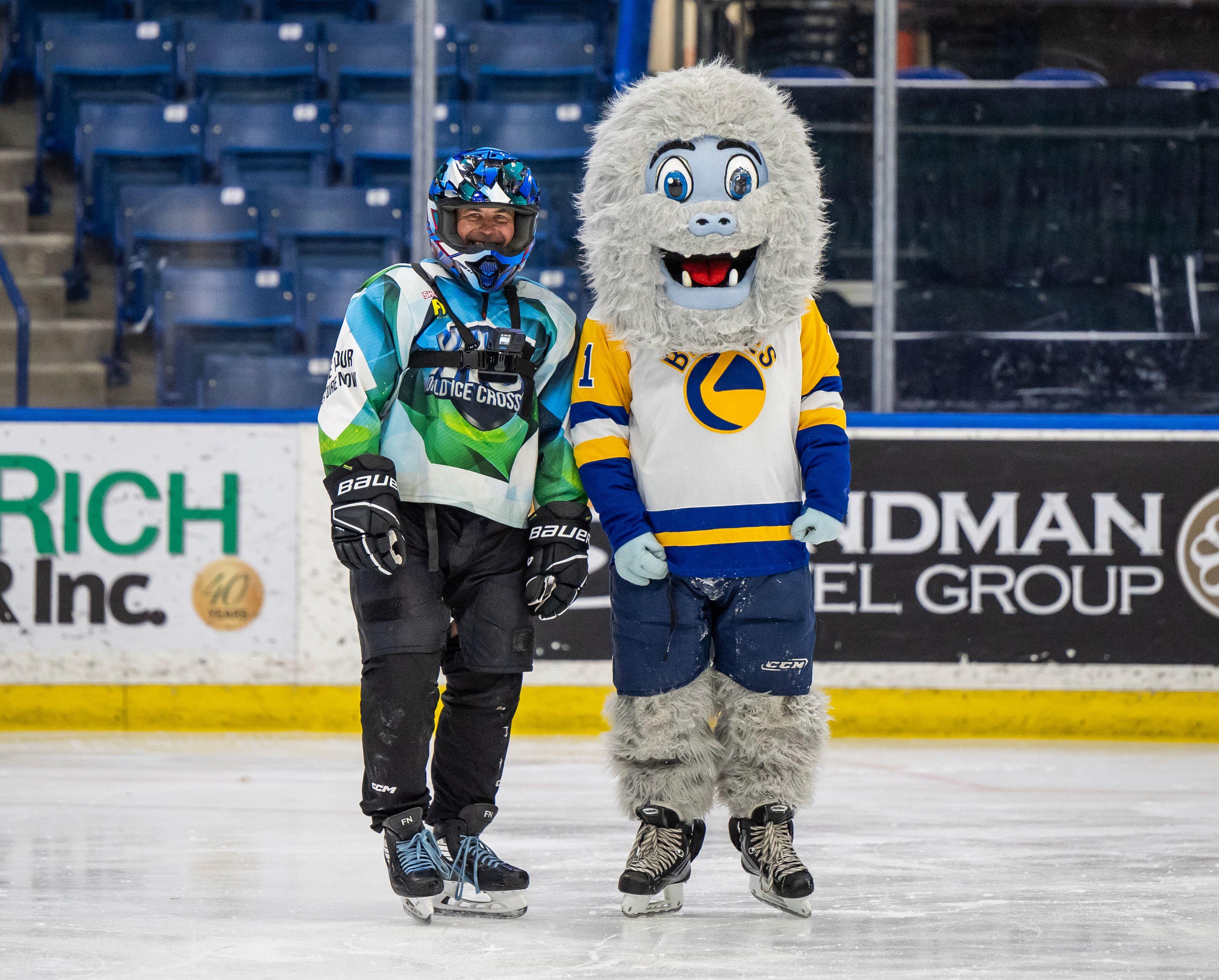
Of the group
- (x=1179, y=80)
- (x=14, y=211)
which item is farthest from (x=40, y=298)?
(x=1179, y=80)

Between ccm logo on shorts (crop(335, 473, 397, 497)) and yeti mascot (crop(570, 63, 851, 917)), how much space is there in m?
0.35

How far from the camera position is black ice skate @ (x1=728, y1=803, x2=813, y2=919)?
2762 mm

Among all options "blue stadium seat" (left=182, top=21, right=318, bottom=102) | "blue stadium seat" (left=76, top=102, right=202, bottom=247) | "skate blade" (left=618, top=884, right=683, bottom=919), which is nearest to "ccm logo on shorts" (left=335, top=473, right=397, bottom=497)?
"skate blade" (left=618, top=884, right=683, bottom=919)

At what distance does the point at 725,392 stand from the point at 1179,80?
117 inches

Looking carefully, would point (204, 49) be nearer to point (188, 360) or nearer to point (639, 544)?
point (188, 360)

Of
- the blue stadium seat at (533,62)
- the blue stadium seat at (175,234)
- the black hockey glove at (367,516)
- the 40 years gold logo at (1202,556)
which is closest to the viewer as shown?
the black hockey glove at (367,516)

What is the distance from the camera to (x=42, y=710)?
4.96m

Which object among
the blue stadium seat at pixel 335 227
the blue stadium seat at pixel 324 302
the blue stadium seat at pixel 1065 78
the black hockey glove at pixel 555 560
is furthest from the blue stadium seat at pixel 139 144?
the black hockey glove at pixel 555 560

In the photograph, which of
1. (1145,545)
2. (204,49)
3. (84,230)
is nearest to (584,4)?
(204,49)

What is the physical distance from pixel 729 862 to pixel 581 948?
83 cm

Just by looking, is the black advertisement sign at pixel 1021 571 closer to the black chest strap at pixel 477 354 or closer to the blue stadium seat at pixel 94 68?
the black chest strap at pixel 477 354

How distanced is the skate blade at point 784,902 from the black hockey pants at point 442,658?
1.56 ft

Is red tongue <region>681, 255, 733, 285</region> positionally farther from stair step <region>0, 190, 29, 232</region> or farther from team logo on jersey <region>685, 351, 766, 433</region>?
stair step <region>0, 190, 29, 232</region>

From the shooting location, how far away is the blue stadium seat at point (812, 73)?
16.6 feet
